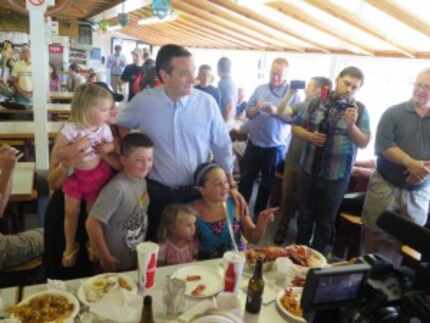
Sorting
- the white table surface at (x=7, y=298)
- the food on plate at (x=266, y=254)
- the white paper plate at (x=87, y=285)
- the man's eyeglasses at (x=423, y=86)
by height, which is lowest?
the white table surface at (x=7, y=298)

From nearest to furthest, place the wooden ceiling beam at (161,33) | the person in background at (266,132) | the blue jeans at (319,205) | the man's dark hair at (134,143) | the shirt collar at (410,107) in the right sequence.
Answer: the man's dark hair at (134,143) → the shirt collar at (410,107) → the blue jeans at (319,205) → the person in background at (266,132) → the wooden ceiling beam at (161,33)

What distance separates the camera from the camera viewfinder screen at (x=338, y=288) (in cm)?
80

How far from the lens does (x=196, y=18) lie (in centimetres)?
705

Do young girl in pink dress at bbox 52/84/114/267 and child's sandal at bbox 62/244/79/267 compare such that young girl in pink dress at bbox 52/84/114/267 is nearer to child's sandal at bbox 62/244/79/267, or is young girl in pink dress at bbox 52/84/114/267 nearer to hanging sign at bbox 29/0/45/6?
child's sandal at bbox 62/244/79/267

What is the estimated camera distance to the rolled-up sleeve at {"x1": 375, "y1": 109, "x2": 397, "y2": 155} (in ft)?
7.51

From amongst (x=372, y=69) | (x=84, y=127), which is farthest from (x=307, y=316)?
(x=372, y=69)

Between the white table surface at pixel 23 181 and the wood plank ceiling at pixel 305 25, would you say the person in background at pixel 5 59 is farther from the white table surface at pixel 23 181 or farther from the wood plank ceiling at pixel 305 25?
the white table surface at pixel 23 181

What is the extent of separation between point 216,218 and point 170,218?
229 mm

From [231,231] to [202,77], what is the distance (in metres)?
2.75

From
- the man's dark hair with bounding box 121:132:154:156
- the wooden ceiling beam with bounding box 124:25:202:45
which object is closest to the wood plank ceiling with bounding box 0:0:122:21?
the wooden ceiling beam with bounding box 124:25:202:45

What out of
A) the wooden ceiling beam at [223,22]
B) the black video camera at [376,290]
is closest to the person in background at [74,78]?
the wooden ceiling beam at [223,22]

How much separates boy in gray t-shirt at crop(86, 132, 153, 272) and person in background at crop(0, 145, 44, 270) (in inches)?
17.4

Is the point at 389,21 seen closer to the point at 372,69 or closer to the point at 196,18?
the point at 372,69

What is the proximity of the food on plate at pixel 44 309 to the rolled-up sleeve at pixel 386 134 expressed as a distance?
1998 millimetres
